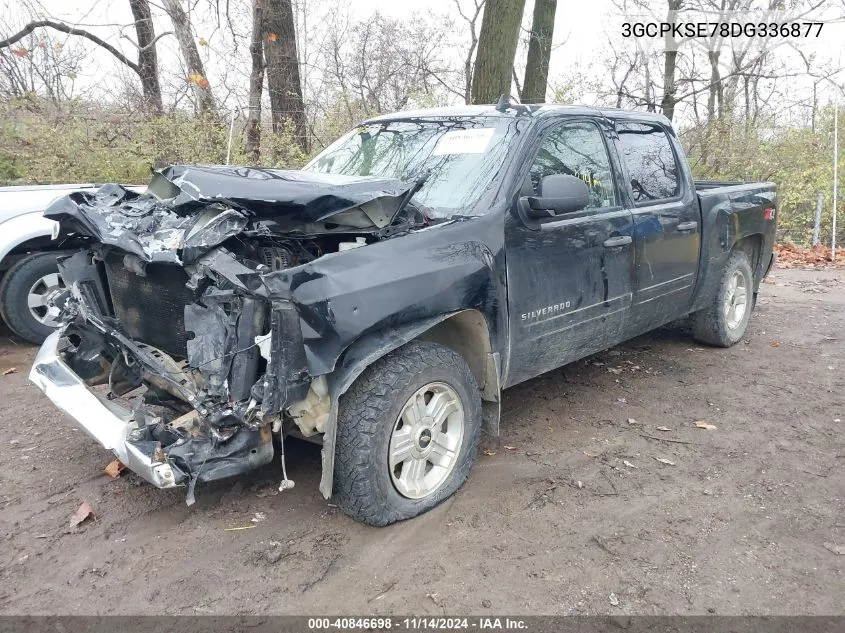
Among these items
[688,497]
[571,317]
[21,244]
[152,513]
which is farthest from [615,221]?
[21,244]

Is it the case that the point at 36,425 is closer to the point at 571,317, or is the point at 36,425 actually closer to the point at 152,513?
the point at 152,513

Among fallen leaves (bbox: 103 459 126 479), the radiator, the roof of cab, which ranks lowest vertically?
fallen leaves (bbox: 103 459 126 479)

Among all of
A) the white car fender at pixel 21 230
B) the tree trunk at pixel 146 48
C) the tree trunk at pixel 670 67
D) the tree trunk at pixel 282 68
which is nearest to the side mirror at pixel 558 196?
the white car fender at pixel 21 230

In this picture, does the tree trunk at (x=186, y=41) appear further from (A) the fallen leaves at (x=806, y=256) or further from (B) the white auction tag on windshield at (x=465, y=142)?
(A) the fallen leaves at (x=806, y=256)

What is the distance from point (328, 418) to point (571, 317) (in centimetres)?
179

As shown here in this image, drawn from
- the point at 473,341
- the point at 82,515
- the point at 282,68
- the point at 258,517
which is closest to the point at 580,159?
the point at 473,341

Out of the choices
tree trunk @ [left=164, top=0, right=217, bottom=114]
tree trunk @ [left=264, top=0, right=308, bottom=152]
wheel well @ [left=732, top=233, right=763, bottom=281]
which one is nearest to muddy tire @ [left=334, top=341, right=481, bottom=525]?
wheel well @ [left=732, top=233, right=763, bottom=281]

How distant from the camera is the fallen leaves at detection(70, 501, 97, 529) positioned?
10.4 feet

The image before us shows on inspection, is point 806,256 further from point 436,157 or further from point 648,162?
point 436,157

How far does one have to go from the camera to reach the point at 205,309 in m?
2.86

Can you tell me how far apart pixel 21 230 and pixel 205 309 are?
148 inches

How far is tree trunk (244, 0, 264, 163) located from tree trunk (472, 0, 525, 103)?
3.91m

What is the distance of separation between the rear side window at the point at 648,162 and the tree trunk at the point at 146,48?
1041 cm

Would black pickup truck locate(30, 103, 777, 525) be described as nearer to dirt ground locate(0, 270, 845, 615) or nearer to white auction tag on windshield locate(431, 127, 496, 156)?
white auction tag on windshield locate(431, 127, 496, 156)
